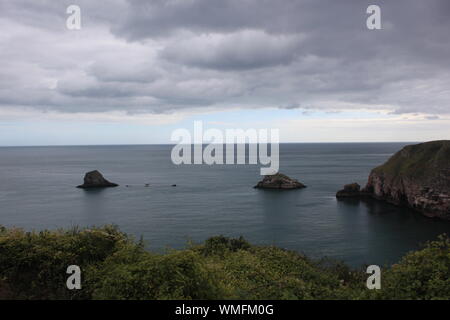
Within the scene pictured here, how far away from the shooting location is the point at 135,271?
57.0 ft

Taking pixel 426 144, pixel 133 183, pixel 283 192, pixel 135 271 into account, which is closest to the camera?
pixel 135 271

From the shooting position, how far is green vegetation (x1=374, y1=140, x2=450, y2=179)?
72.4 meters

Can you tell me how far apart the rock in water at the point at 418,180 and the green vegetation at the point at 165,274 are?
50.1 meters

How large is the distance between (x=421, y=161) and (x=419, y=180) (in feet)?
28.0

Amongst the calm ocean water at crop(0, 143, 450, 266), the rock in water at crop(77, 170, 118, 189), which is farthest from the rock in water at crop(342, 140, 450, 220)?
the rock in water at crop(77, 170, 118, 189)

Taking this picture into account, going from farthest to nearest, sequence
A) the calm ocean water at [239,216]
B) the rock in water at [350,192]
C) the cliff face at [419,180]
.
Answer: the rock in water at [350,192], the cliff face at [419,180], the calm ocean water at [239,216]

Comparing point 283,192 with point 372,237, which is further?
point 283,192

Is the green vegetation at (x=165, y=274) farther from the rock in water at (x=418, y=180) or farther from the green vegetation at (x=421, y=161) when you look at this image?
the green vegetation at (x=421, y=161)

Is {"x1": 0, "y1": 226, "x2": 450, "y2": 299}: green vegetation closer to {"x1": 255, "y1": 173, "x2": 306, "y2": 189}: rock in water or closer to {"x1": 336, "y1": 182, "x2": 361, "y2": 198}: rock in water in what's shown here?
{"x1": 336, "y1": 182, "x2": 361, "y2": 198}: rock in water

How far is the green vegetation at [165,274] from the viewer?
1641 centimetres

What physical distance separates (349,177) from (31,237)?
120 m

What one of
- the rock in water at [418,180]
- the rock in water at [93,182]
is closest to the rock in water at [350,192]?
the rock in water at [418,180]
